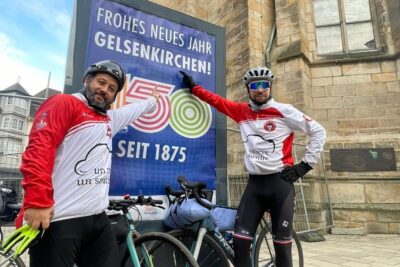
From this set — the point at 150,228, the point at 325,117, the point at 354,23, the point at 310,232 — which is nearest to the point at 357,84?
the point at 325,117

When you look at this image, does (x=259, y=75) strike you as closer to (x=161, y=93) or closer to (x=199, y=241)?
(x=161, y=93)

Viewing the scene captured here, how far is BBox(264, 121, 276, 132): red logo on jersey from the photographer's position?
2.91 metres

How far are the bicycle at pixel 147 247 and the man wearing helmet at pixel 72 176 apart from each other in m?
0.19

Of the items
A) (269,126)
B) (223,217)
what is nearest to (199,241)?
(223,217)

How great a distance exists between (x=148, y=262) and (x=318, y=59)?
762 centimetres

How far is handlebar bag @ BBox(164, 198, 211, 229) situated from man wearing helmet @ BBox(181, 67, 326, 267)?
0.41m

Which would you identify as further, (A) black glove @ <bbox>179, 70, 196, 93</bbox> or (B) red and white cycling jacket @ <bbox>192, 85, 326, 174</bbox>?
(A) black glove @ <bbox>179, 70, 196, 93</bbox>

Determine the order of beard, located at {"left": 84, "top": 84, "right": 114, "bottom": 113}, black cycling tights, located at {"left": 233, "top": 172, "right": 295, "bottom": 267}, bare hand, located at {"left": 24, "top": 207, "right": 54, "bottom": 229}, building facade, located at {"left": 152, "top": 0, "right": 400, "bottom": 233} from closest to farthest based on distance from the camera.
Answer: bare hand, located at {"left": 24, "top": 207, "right": 54, "bottom": 229}, beard, located at {"left": 84, "top": 84, "right": 114, "bottom": 113}, black cycling tights, located at {"left": 233, "top": 172, "right": 295, "bottom": 267}, building facade, located at {"left": 152, "top": 0, "right": 400, "bottom": 233}

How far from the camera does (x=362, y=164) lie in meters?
7.43

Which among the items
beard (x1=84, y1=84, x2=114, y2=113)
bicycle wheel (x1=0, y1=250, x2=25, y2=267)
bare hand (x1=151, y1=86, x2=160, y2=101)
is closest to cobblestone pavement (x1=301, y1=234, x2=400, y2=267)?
bare hand (x1=151, y1=86, x2=160, y2=101)

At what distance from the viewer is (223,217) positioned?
2820 millimetres

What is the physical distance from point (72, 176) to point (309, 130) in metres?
2.04

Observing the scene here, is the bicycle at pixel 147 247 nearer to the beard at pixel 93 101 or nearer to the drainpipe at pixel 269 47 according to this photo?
the beard at pixel 93 101

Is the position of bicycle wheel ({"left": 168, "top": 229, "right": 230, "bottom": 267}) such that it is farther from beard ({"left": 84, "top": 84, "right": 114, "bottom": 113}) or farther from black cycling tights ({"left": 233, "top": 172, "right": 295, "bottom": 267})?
beard ({"left": 84, "top": 84, "right": 114, "bottom": 113})
